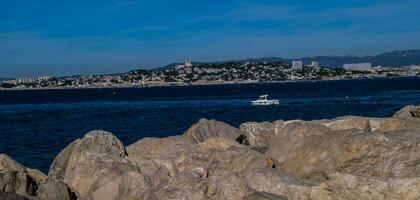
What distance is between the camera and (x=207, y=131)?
2447cm

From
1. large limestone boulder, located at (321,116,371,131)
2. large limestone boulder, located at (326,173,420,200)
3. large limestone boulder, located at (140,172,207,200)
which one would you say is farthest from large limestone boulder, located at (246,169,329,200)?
large limestone boulder, located at (321,116,371,131)

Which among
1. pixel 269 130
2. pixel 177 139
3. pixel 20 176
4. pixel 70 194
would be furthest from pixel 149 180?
pixel 269 130

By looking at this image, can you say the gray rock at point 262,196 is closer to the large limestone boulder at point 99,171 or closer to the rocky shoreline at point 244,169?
the rocky shoreline at point 244,169

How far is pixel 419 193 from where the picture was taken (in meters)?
11.7

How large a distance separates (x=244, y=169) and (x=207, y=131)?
8.13 metres

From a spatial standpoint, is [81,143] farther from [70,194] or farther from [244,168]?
[244,168]

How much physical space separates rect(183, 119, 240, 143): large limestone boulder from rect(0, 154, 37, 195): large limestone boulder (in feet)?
27.0

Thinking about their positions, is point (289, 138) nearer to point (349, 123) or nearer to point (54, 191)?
point (349, 123)

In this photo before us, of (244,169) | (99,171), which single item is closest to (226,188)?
(244,169)

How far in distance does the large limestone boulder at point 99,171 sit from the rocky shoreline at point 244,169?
2 cm

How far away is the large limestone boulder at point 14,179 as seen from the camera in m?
15.5

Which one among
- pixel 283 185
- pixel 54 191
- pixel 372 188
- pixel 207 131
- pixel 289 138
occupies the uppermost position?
pixel 289 138

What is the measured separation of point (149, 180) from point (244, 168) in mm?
2428

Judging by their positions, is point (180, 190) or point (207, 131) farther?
point (207, 131)
